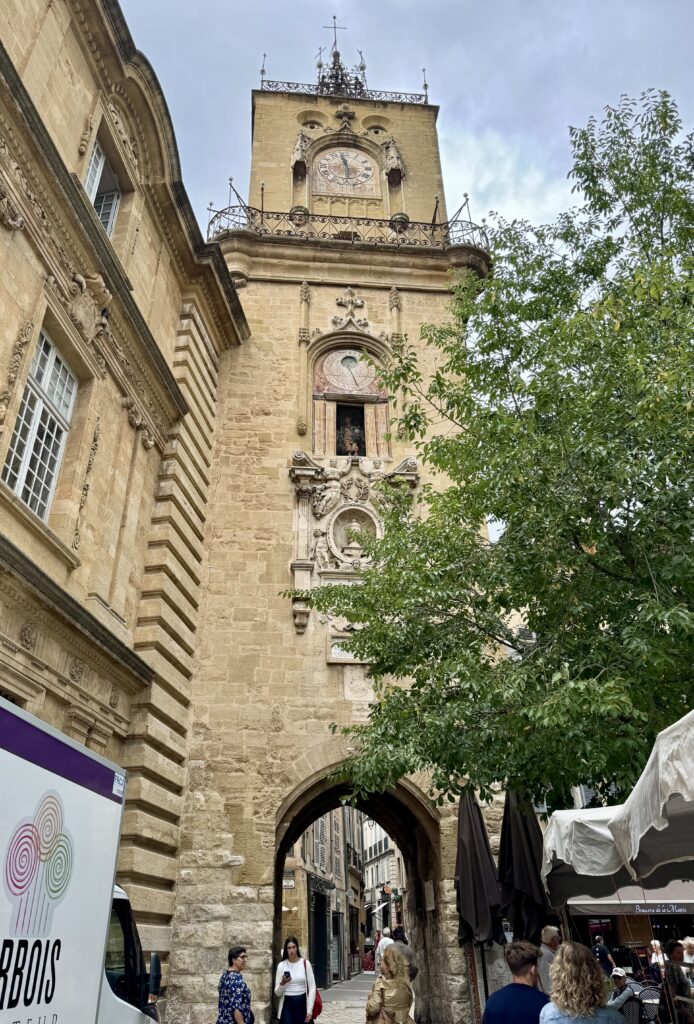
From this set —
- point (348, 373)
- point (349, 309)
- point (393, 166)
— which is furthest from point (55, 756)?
point (393, 166)

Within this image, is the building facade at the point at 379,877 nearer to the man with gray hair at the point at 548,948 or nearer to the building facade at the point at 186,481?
the building facade at the point at 186,481

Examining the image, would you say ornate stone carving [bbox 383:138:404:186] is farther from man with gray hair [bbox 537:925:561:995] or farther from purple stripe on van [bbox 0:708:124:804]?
purple stripe on van [bbox 0:708:124:804]

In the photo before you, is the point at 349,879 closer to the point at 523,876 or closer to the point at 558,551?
the point at 523,876

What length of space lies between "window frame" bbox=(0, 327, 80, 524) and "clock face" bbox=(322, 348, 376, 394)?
7.49 m

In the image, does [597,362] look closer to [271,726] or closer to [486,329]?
[486,329]

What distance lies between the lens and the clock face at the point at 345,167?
2133 centimetres

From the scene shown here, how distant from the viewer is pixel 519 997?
13.1 feet

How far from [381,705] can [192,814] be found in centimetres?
484

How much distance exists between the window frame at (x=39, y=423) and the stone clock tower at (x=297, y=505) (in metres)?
4.48

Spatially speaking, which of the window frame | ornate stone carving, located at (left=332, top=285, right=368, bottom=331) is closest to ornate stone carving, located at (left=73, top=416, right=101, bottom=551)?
the window frame

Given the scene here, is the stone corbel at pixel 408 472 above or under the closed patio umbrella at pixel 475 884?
above

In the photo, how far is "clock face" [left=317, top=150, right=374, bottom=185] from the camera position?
21.3 metres

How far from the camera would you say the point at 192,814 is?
466 inches

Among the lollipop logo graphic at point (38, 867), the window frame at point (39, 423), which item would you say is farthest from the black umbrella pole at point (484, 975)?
the lollipop logo graphic at point (38, 867)
